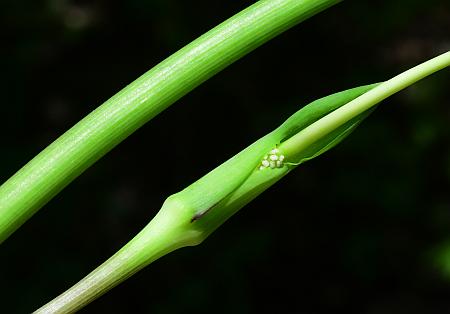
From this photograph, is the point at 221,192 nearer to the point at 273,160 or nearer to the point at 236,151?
the point at 273,160

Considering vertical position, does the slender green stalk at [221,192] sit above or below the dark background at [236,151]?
below

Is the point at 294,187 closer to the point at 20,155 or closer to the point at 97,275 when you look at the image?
the point at 20,155

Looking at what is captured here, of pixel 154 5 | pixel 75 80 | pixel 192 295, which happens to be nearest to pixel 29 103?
pixel 75 80

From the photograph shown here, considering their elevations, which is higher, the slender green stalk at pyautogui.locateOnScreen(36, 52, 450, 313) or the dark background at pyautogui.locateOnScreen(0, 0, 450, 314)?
the dark background at pyautogui.locateOnScreen(0, 0, 450, 314)

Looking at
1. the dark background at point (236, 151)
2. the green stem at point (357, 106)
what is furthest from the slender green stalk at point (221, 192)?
the dark background at point (236, 151)

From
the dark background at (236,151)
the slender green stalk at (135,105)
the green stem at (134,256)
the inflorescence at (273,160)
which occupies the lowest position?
the green stem at (134,256)

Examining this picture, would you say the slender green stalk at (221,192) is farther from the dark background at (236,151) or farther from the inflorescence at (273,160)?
the dark background at (236,151)

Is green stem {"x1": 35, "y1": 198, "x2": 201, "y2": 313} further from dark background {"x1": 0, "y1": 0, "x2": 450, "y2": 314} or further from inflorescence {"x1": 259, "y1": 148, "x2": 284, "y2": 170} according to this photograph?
dark background {"x1": 0, "y1": 0, "x2": 450, "y2": 314}

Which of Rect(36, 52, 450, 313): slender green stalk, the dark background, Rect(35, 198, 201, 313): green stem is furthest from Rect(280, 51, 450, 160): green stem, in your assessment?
the dark background
